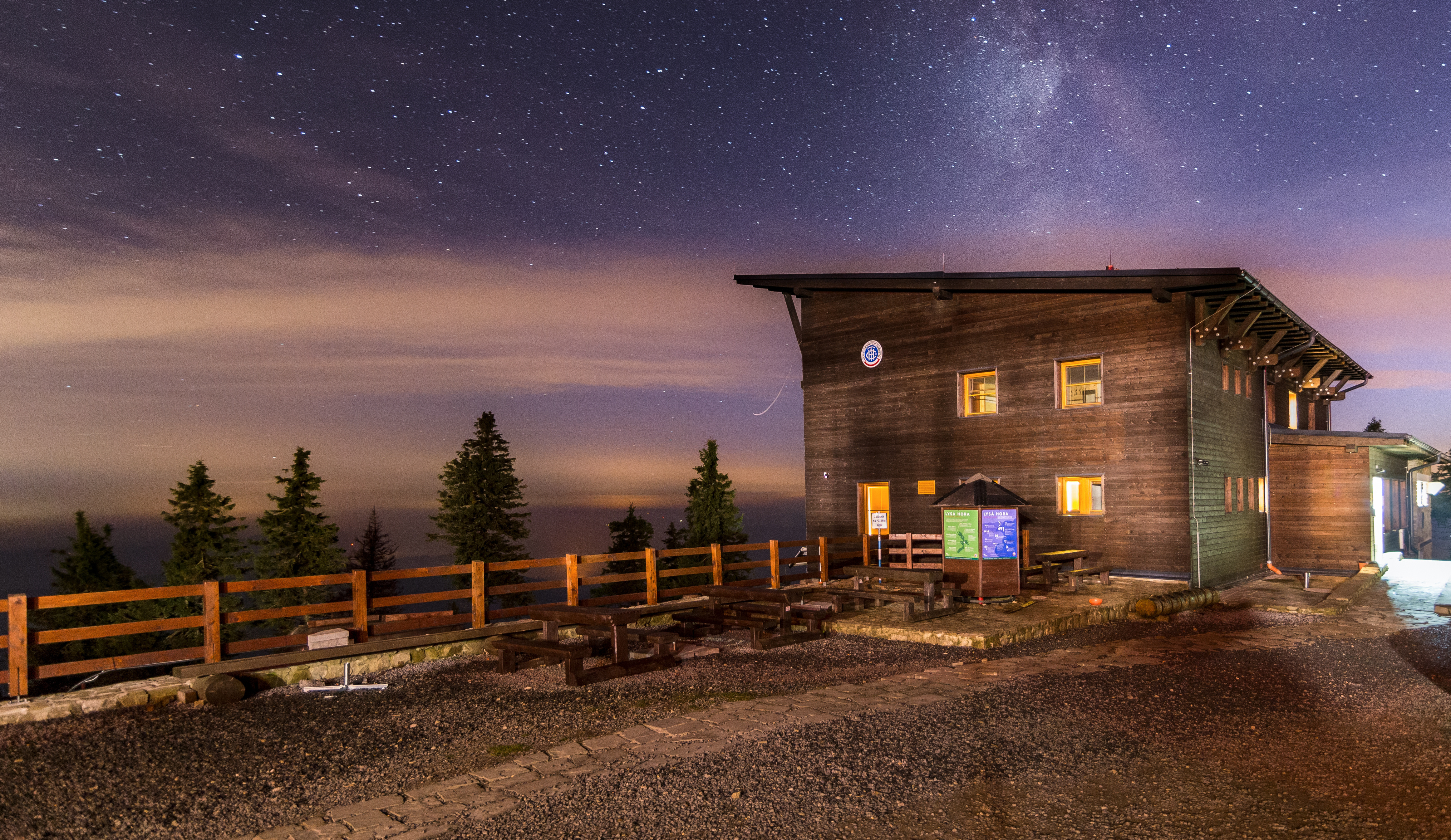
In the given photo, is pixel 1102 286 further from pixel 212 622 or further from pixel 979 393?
pixel 212 622

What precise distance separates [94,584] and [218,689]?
55123mm

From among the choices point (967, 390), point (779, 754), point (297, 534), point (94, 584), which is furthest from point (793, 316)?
point (94, 584)

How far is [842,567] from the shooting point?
54.0 ft

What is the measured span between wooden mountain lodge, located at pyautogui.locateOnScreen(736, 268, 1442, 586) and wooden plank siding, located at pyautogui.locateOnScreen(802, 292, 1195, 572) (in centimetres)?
4

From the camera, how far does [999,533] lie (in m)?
13.8

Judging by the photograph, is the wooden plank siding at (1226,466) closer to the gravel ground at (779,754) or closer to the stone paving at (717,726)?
the stone paving at (717,726)

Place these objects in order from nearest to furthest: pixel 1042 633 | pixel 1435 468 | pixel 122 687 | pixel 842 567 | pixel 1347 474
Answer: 1. pixel 122 687
2. pixel 1042 633
3. pixel 842 567
4. pixel 1347 474
5. pixel 1435 468

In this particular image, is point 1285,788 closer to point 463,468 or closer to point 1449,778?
point 1449,778

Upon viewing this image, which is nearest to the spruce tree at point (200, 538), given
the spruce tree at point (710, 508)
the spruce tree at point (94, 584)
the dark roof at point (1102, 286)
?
the spruce tree at point (94, 584)

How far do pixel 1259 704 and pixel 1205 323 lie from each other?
10562mm

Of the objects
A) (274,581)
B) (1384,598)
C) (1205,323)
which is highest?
(1205,323)

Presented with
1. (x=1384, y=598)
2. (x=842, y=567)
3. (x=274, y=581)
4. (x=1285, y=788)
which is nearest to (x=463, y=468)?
(x=842, y=567)

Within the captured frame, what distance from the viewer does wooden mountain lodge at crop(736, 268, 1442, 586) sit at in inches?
631

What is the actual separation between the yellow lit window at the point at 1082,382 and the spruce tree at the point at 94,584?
5104 cm
